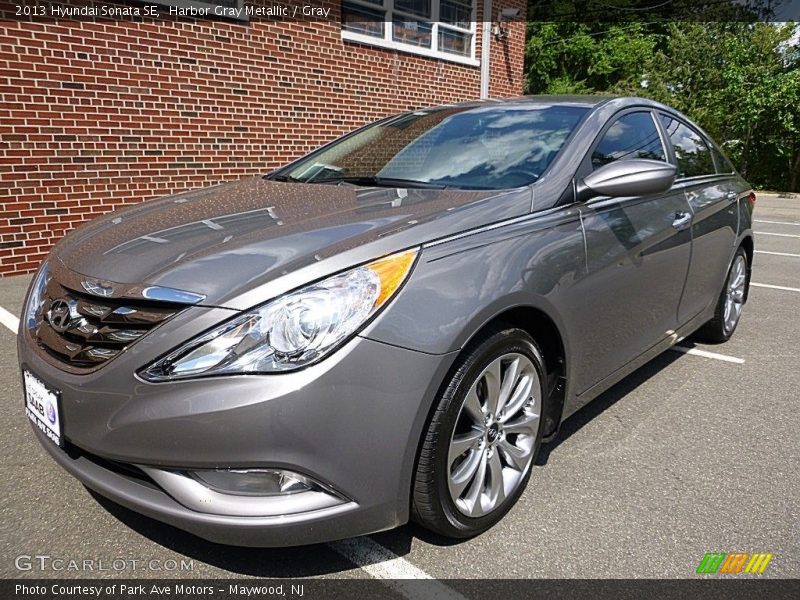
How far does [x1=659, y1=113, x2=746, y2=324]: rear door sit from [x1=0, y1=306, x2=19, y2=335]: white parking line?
4.21 metres

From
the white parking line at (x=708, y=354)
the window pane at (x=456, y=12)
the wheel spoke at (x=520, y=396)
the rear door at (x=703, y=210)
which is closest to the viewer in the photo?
the wheel spoke at (x=520, y=396)

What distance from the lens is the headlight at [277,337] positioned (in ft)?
5.43

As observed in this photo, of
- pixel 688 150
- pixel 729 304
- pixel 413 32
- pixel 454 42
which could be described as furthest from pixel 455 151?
pixel 454 42

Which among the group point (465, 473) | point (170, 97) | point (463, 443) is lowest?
point (465, 473)

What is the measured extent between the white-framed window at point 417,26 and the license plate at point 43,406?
743 centimetres

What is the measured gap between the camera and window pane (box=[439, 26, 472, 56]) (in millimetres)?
10297

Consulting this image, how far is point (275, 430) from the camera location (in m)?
1.62

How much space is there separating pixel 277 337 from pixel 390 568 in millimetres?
879

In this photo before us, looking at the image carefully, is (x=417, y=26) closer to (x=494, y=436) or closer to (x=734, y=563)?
(x=494, y=436)

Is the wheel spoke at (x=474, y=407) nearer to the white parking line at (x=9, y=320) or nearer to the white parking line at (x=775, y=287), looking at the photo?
the white parking line at (x=9, y=320)

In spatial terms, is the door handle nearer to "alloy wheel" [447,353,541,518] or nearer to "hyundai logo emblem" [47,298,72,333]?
"alloy wheel" [447,353,541,518]

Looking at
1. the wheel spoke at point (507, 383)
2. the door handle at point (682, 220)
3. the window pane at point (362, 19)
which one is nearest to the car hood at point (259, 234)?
the wheel spoke at point (507, 383)

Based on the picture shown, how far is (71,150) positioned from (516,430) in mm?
5537

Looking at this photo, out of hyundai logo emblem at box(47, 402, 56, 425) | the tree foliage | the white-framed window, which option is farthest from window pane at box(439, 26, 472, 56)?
the tree foliage
